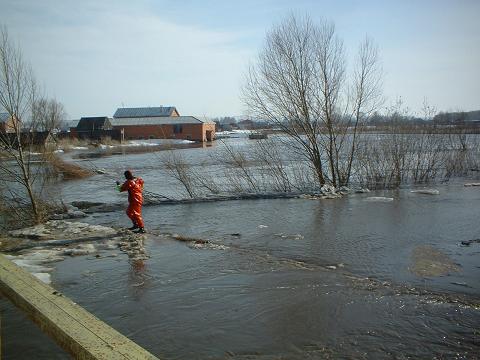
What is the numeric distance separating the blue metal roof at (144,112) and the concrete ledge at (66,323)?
105778 mm

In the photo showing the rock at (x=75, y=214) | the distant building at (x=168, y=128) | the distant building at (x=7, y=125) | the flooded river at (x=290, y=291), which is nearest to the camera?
the flooded river at (x=290, y=291)

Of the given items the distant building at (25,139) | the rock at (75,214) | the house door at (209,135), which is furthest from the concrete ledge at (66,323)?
the house door at (209,135)

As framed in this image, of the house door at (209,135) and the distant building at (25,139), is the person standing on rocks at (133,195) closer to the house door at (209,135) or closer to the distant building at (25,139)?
the distant building at (25,139)

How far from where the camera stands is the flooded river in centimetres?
509

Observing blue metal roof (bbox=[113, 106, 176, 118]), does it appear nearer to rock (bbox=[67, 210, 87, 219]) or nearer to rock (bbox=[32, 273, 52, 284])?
rock (bbox=[67, 210, 87, 219])

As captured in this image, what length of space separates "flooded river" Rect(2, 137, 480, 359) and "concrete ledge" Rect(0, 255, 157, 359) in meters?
2.24

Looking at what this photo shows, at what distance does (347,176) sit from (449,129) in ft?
25.9

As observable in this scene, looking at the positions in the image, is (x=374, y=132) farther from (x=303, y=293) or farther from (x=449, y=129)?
(x=303, y=293)

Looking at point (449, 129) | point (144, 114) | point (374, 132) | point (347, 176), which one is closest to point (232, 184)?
point (347, 176)

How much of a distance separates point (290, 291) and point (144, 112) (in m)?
106

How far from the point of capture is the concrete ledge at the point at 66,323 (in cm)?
223

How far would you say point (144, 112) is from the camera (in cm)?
10831

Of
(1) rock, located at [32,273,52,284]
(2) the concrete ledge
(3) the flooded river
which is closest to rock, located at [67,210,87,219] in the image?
(3) the flooded river

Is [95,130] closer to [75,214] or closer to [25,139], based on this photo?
[75,214]
